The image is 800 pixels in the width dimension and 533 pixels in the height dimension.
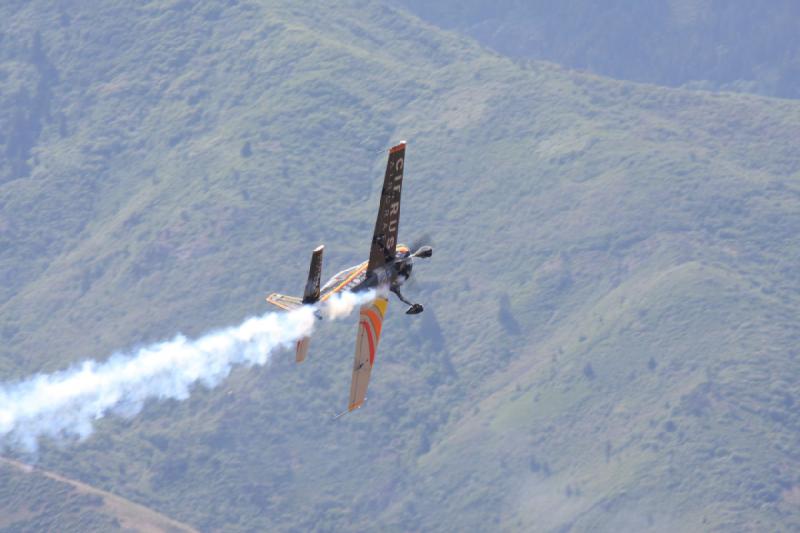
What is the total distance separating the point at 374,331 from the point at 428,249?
6203 mm

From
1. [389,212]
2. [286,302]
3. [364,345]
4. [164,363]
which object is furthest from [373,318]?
[164,363]

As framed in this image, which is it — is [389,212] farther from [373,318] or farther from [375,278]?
[373,318]

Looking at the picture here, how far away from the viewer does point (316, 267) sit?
356 ft

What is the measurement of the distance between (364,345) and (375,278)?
16.4ft

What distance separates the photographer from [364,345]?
11519 centimetres

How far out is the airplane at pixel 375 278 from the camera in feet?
359

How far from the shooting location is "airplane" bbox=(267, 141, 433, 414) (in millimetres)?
109500

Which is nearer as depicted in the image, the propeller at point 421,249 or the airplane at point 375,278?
the airplane at point 375,278

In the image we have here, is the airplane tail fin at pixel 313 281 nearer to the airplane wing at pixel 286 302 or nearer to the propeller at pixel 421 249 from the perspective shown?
the airplane wing at pixel 286 302

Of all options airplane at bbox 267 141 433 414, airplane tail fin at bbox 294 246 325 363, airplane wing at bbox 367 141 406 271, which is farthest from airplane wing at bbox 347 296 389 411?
airplane tail fin at bbox 294 246 325 363

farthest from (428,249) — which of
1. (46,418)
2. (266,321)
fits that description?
(46,418)

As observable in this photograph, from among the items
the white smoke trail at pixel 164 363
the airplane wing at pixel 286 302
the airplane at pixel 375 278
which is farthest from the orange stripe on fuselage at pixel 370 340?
the airplane wing at pixel 286 302

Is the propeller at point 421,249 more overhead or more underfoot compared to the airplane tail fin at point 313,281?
more overhead

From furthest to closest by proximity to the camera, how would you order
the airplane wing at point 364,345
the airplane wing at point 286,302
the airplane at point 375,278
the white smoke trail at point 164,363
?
the airplane wing at point 364,345 → the white smoke trail at point 164,363 → the airplane at point 375,278 → the airplane wing at point 286,302
